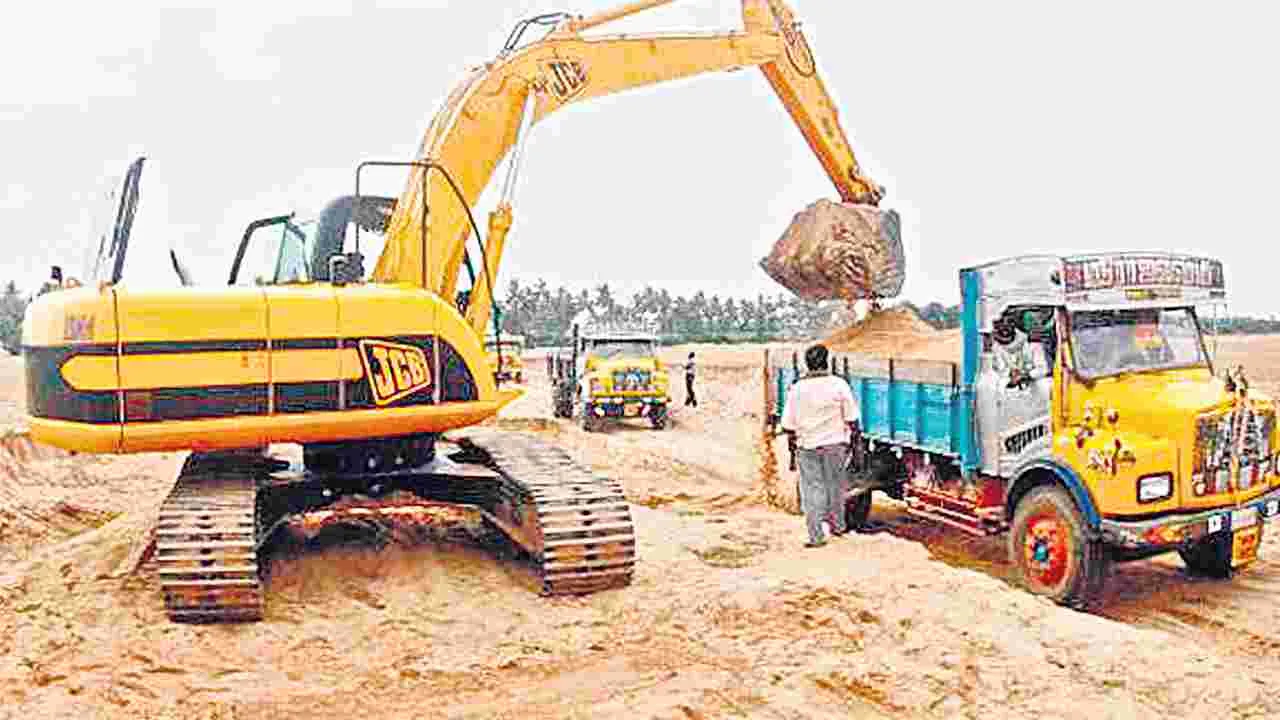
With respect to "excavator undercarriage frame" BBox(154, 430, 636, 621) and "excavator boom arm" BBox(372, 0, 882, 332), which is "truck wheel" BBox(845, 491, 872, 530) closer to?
"excavator undercarriage frame" BBox(154, 430, 636, 621)

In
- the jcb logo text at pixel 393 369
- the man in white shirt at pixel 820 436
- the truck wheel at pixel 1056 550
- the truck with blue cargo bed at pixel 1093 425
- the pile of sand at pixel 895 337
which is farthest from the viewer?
the pile of sand at pixel 895 337

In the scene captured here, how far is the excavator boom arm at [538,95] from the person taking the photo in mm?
8914

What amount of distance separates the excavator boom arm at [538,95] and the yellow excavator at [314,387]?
3 cm

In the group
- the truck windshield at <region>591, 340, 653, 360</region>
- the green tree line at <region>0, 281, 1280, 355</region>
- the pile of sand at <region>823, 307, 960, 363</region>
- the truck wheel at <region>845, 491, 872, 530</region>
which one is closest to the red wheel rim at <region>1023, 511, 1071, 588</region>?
the truck wheel at <region>845, 491, 872, 530</region>

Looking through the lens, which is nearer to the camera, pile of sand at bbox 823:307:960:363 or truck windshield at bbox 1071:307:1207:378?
truck windshield at bbox 1071:307:1207:378

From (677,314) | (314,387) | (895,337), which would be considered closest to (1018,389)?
(895,337)

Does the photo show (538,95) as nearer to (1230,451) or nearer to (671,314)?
(1230,451)

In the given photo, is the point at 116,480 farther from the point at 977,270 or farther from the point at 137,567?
the point at 977,270

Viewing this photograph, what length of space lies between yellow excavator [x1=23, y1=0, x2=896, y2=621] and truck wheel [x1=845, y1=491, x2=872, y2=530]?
142 inches

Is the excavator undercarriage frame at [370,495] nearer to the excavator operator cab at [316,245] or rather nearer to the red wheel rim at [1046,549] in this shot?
the excavator operator cab at [316,245]

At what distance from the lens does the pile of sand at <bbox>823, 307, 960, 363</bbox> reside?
12406 millimetres

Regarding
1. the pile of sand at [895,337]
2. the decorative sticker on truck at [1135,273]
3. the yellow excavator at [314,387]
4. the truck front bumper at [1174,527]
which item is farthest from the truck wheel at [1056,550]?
the pile of sand at [895,337]

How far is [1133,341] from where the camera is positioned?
29.9 ft

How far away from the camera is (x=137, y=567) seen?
8.10 meters
